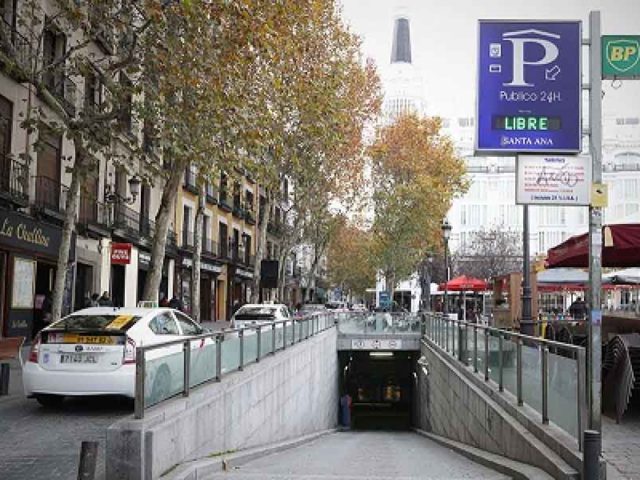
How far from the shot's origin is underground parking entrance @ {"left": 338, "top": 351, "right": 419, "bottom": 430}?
121 ft

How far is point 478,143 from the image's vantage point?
24.1 feet

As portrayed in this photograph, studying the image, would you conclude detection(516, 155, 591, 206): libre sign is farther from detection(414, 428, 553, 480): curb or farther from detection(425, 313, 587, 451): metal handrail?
detection(414, 428, 553, 480): curb

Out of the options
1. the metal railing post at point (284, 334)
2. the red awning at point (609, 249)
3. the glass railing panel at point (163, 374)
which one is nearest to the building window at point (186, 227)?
the metal railing post at point (284, 334)

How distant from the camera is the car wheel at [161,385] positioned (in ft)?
22.4

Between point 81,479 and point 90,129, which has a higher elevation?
point 90,129

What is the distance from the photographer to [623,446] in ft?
24.3

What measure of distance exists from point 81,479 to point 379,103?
3117cm

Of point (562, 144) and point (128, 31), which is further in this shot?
point (128, 31)

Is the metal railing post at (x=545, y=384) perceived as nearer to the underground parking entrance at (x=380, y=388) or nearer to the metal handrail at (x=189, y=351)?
the metal handrail at (x=189, y=351)

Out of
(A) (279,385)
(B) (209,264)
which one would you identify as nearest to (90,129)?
(A) (279,385)

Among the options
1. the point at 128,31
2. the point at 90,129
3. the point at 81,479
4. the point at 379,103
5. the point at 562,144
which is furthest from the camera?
the point at 379,103

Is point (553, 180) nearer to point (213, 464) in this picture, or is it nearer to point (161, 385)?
point (161, 385)

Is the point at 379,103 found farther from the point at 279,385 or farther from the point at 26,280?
the point at 279,385

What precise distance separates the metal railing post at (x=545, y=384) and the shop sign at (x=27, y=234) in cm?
1554
